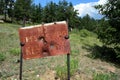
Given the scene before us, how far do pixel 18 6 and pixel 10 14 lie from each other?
7625 millimetres

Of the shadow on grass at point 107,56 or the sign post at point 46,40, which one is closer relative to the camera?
the sign post at point 46,40

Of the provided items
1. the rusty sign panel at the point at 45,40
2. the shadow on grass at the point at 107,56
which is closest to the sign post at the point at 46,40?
the rusty sign panel at the point at 45,40

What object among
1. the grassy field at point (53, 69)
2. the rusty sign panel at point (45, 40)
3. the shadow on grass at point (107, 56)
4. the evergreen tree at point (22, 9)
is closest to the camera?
the rusty sign panel at point (45, 40)

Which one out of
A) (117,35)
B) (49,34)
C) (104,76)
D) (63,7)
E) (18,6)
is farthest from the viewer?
(18,6)

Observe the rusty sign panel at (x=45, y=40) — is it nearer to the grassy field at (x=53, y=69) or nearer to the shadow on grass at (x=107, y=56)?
the grassy field at (x=53, y=69)

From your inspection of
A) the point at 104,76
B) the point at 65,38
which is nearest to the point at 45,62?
the point at 104,76

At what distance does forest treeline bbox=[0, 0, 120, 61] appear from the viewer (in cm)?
1483

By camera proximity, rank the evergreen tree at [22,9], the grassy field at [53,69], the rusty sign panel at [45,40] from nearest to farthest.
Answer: the rusty sign panel at [45,40], the grassy field at [53,69], the evergreen tree at [22,9]

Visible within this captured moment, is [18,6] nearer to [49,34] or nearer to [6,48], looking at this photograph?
[6,48]

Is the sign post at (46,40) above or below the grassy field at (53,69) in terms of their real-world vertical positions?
above

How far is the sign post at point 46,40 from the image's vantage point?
6.40 meters

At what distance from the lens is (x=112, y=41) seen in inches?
583

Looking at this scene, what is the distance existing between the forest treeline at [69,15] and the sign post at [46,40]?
1.62ft

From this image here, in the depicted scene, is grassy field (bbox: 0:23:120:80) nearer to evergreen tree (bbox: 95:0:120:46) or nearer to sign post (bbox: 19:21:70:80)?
evergreen tree (bbox: 95:0:120:46)
